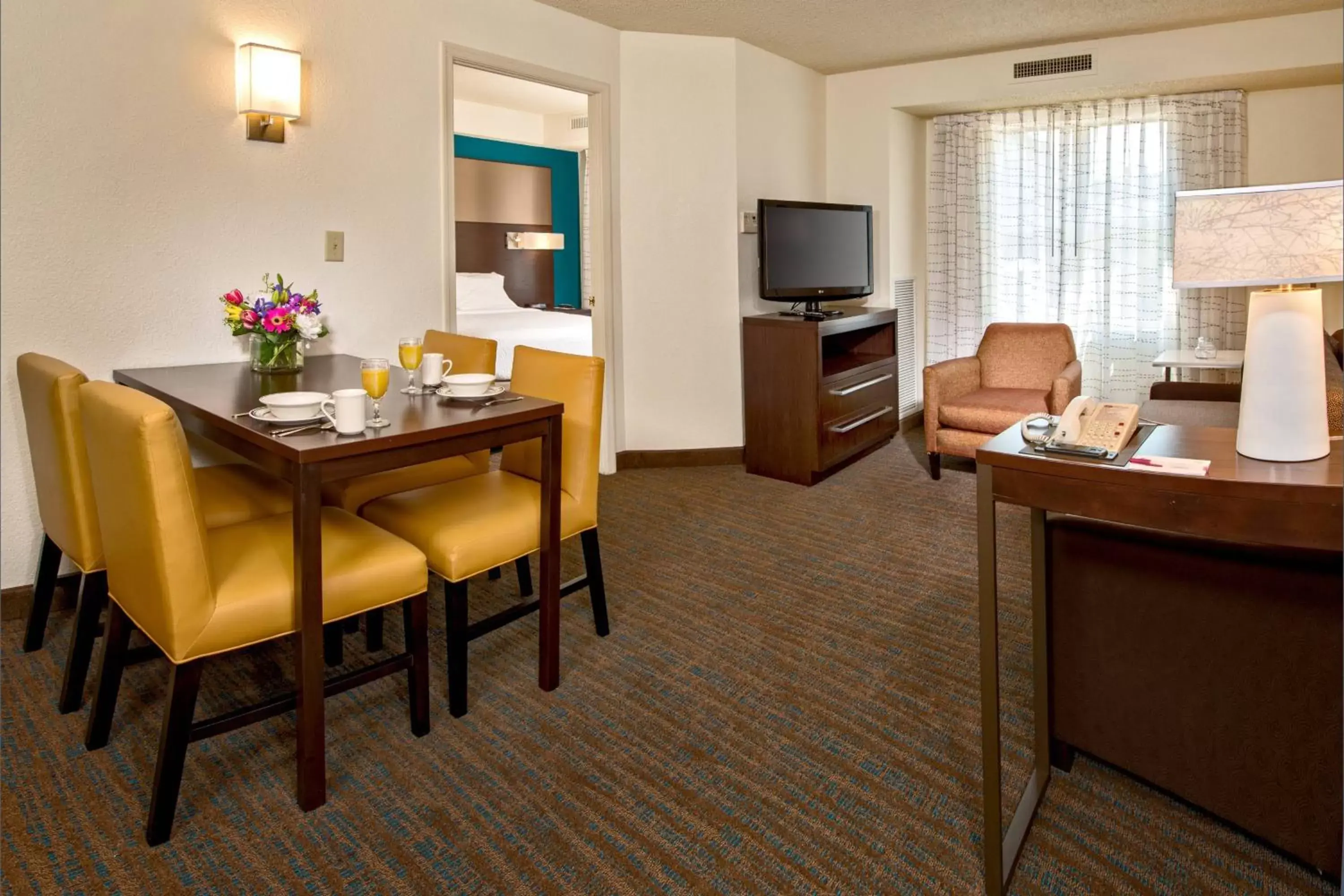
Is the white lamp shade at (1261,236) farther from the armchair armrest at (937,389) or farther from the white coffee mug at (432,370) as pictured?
the armchair armrest at (937,389)

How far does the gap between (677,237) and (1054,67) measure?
7.75 feet

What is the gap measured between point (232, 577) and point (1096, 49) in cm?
504

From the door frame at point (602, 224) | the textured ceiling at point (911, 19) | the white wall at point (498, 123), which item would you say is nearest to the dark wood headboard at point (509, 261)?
the white wall at point (498, 123)

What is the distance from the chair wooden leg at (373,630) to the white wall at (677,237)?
2.33 metres

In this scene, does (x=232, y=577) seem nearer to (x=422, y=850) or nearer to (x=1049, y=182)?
(x=422, y=850)

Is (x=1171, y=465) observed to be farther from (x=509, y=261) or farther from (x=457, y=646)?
(x=509, y=261)

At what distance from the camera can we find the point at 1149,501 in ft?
4.43

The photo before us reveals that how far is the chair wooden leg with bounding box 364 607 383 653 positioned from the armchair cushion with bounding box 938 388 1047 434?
3042 mm

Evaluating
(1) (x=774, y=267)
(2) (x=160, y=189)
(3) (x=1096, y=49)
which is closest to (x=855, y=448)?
(1) (x=774, y=267)

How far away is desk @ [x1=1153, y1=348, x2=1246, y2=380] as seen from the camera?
4.51 metres

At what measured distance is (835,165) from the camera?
558cm

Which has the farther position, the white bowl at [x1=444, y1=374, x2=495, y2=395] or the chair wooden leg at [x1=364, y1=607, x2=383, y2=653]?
the chair wooden leg at [x1=364, y1=607, x2=383, y2=653]

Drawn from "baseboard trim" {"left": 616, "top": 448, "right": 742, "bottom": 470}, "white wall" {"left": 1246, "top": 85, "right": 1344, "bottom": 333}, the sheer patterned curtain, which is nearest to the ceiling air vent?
the sheer patterned curtain

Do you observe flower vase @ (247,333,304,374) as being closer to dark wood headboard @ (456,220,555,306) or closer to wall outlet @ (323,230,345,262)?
wall outlet @ (323,230,345,262)
